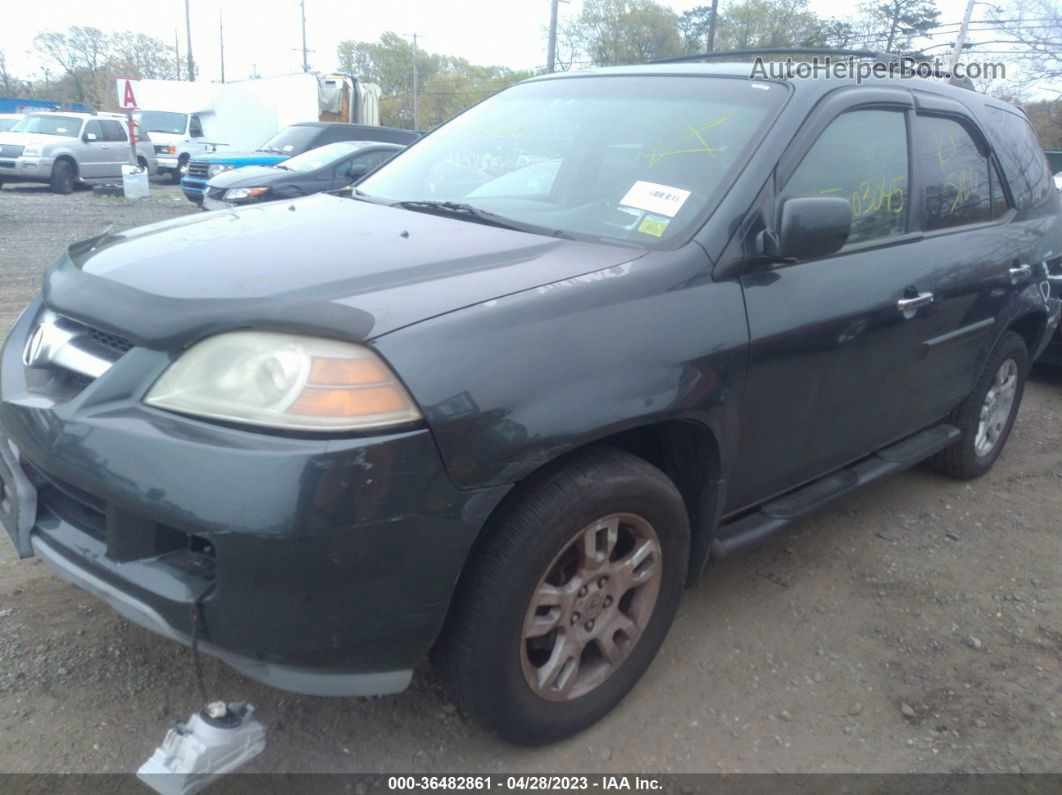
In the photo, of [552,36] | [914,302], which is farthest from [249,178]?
[552,36]

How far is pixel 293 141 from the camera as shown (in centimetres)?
1510

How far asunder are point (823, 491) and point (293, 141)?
544 inches

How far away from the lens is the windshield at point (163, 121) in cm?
2314

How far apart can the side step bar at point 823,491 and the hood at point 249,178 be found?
31.2 ft

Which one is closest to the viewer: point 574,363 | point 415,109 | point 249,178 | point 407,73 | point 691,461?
point 574,363

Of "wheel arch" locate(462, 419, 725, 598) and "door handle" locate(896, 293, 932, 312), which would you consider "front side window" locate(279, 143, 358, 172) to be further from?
"wheel arch" locate(462, 419, 725, 598)

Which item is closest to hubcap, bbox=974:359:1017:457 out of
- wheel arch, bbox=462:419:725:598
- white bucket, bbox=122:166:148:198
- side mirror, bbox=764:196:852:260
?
side mirror, bbox=764:196:852:260

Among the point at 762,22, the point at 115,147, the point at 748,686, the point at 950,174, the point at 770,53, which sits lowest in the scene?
the point at 748,686

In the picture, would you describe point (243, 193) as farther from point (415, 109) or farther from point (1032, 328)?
point (415, 109)

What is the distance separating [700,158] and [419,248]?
0.97 metres

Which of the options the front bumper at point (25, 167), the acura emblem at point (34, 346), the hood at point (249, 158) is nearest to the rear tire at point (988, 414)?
the acura emblem at point (34, 346)

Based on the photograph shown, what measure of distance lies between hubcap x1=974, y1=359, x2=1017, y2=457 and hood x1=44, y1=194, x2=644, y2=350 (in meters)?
2.67

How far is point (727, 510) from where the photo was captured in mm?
2801

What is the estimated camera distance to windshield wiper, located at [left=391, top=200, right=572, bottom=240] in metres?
2.67
